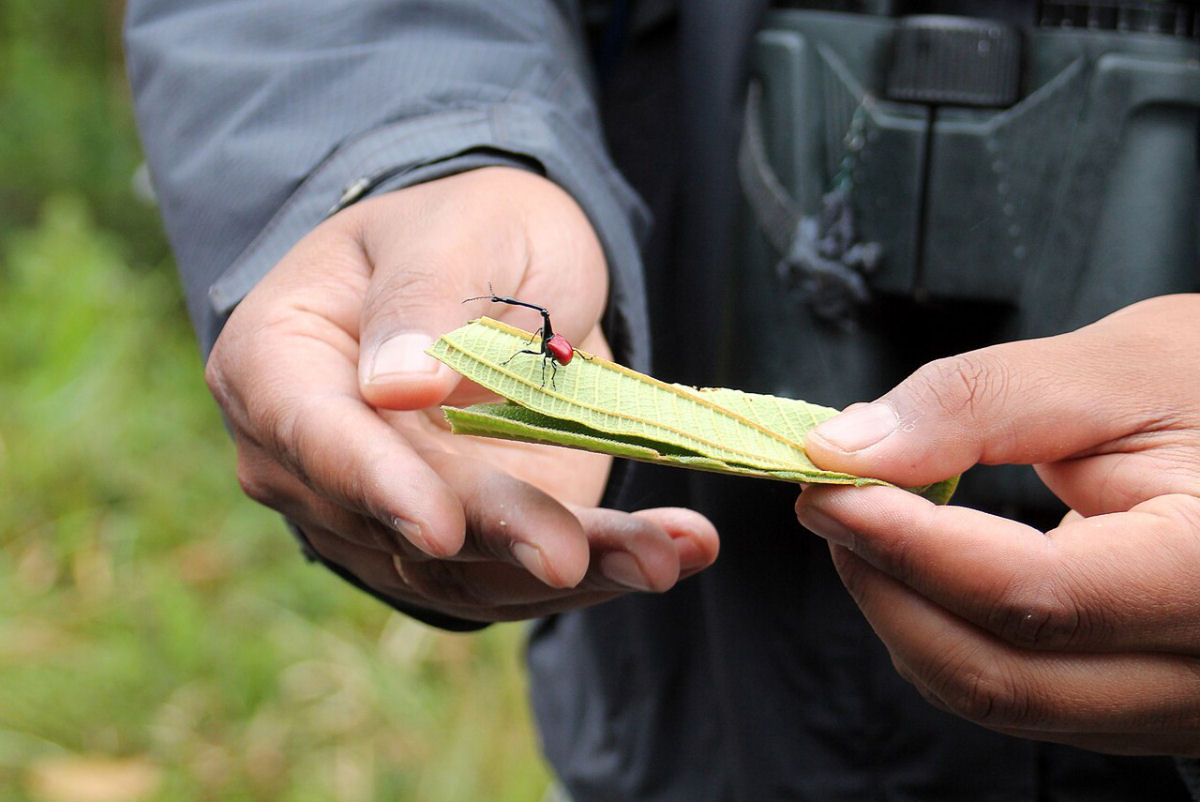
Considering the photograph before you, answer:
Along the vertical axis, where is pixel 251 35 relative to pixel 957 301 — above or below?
above

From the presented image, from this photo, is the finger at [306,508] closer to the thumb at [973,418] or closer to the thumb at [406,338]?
the thumb at [406,338]

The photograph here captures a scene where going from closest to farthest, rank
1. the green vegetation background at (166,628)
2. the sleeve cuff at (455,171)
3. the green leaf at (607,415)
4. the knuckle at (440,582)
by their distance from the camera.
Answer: the green leaf at (607,415) < the knuckle at (440,582) < the sleeve cuff at (455,171) < the green vegetation background at (166,628)

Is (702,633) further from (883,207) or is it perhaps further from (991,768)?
(883,207)

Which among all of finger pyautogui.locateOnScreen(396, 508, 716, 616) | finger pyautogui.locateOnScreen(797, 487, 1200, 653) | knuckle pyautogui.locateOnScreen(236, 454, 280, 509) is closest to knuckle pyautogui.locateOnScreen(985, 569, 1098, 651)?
finger pyautogui.locateOnScreen(797, 487, 1200, 653)

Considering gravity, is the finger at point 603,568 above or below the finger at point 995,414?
below

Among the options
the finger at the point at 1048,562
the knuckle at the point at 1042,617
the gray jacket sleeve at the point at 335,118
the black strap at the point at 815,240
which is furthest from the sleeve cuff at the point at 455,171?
the knuckle at the point at 1042,617

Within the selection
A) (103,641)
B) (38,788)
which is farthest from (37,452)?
(38,788)

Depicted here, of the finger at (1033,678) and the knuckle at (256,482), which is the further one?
the knuckle at (256,482)
